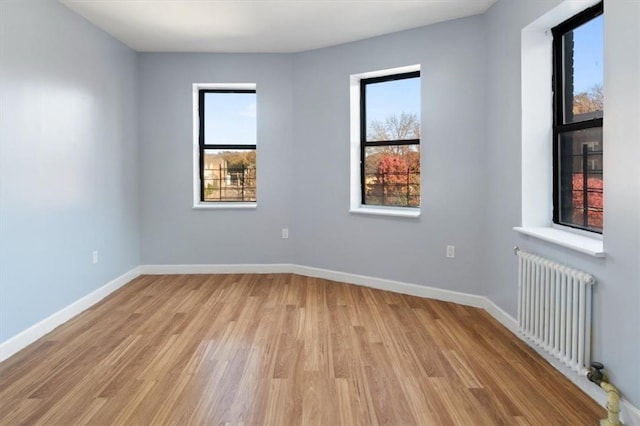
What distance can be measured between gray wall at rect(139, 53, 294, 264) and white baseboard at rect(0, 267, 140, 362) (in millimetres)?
822

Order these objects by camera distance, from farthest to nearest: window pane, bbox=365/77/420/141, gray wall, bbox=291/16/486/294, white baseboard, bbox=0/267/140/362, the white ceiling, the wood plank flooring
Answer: window pane, bbox=365/77/420/141 → gray wall, bbox=291/16/486/294 → the white ceiling → white baseboard, bbox=0/267/140/362 → the wood plank flooring

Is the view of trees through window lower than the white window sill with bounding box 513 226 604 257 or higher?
higher

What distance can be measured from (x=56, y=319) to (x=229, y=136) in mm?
2847

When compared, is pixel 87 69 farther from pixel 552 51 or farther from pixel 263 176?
pixel 552 51

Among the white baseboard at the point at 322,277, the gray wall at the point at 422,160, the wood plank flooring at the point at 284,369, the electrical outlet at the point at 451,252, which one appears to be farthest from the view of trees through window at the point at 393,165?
the wood plank flooring at the point at 284,369

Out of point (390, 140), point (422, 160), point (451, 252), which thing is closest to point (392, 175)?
point (390, 140)

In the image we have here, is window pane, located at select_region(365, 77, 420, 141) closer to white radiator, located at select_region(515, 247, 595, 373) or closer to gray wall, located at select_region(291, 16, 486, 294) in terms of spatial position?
gray wall, located at select_region(291, 16, 486, 294)

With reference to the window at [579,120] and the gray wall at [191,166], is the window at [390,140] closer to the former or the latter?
the gray wall at [191,166]

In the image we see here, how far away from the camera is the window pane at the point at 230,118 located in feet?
17.8

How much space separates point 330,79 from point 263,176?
4.54 feet

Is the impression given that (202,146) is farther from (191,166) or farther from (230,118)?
(230,118)

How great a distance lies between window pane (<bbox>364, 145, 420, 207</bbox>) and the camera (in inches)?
179

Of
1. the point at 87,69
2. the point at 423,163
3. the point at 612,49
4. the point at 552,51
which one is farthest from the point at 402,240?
the point at 87,69

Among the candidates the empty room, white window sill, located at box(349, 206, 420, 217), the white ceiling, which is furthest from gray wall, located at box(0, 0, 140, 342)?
white window sill, located at box(349, 206, 420, 217)
